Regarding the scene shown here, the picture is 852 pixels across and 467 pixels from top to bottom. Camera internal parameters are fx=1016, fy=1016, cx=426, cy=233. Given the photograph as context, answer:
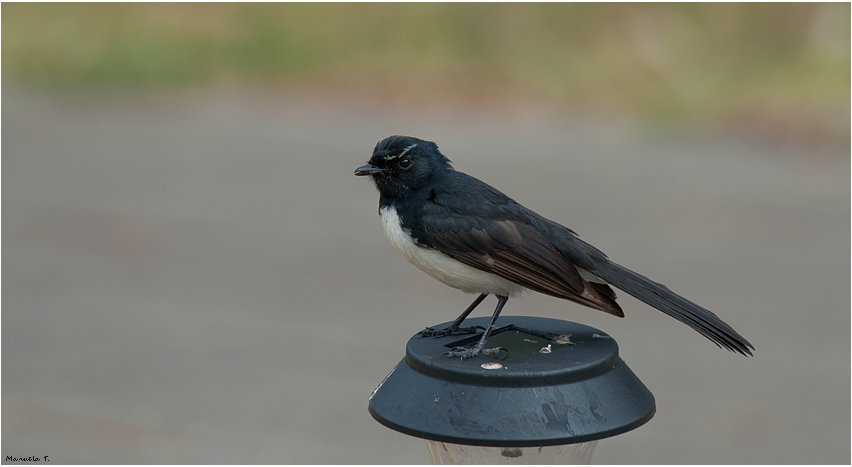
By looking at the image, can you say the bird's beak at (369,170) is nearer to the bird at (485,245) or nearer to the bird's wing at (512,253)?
the bird at (485,245)

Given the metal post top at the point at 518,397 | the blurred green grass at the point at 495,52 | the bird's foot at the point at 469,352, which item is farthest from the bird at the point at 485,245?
the blurred green grass at the point at 495,52

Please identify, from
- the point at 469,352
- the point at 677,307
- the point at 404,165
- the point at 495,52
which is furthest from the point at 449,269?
the point at 495,52

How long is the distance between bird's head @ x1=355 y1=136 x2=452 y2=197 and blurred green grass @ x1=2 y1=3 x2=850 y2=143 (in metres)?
13.2

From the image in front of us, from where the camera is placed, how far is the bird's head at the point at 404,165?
14.7 feet

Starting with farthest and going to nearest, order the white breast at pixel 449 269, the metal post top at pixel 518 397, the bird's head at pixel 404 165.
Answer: the bird's head at pixel 404 165 → the white breast at pixel 449 269 → the metal post top at pixel 518 397

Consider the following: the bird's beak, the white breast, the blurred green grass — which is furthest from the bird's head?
the blurred green grass

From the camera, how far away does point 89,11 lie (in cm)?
2286

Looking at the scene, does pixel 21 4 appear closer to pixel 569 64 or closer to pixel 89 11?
pixel 89 11

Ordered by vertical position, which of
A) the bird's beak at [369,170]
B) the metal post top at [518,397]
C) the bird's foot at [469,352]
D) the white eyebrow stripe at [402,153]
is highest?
the white eyebrow stripe at [402,153]

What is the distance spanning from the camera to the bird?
420 cm

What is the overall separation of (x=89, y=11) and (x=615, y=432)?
21830mm

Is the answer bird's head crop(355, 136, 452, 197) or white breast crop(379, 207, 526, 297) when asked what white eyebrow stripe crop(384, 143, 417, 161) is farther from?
white breast crop(379, 207, 526, 297)

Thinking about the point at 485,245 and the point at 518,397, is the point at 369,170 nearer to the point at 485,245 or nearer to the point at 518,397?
the point at 485,245

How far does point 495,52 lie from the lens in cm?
1967
